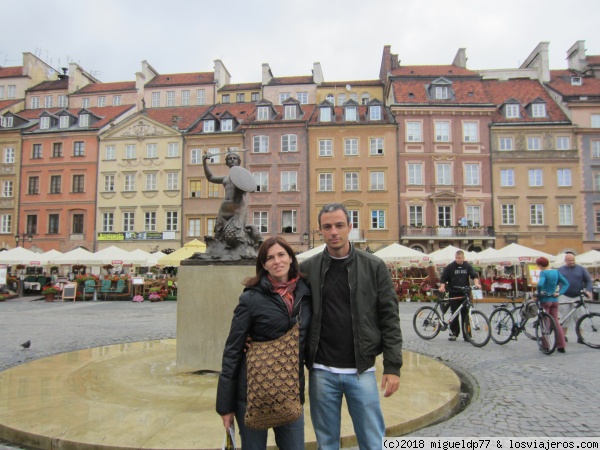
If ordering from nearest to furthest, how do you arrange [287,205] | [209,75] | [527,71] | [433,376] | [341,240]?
[341,240]
[433,376]
[287,205]
[527,71]
[209,75]

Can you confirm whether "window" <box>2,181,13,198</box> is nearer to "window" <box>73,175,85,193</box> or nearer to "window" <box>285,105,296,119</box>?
"window" <box>73,175,85,193</box>

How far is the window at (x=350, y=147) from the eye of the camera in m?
37.3

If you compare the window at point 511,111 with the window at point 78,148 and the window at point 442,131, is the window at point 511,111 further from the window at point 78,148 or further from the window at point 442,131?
the window at point 78,148

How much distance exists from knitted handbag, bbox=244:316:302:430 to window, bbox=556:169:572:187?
38620 mm

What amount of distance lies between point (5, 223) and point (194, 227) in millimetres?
16255

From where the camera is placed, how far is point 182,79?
4650cm

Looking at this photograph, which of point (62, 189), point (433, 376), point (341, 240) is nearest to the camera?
point (341, 240)

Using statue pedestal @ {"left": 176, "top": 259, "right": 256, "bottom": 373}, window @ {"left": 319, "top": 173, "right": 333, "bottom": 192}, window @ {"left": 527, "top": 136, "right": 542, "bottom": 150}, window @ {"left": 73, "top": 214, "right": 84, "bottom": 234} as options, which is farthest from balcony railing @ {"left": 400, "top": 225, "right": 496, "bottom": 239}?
statue pedestal @ {"left": 176, "top": 259, "right": 256, "bottom": 373}

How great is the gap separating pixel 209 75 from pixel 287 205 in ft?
61.0

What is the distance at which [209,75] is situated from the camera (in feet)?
155

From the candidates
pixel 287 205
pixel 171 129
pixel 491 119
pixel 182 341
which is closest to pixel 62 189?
pixel 171 129

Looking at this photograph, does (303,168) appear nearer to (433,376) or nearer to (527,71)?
(527,71)

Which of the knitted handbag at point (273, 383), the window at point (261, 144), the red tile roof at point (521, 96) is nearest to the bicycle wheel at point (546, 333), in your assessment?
the knitted handbag at point (273, 383)

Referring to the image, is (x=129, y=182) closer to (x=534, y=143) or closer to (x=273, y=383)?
(x=534, y=143)
